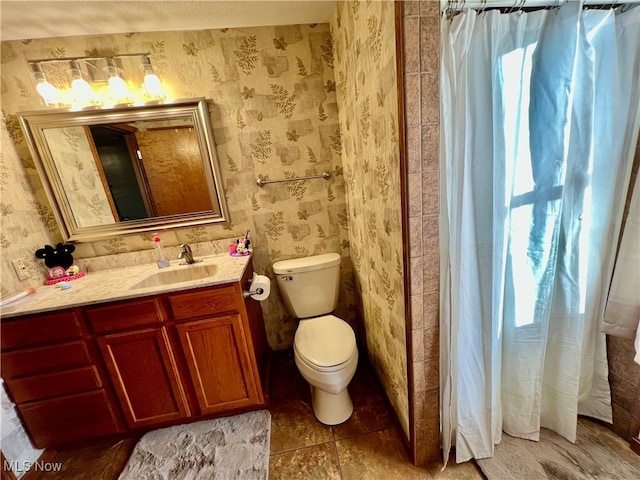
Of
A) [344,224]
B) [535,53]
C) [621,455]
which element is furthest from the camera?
[344,224]

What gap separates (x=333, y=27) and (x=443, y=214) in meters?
1.37

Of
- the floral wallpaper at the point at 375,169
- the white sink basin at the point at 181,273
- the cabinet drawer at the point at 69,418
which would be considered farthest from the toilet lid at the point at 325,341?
the cabinet drawer at the point at 69,418

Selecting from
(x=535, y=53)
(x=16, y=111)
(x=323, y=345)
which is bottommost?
(x=323, y=345)

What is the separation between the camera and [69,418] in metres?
1.31

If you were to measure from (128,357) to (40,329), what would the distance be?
0.41 meters

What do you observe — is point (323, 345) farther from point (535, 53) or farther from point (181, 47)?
point (181, 47)

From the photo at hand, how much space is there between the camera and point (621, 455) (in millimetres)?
1098

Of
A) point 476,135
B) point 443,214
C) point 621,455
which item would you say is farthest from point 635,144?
point 621,455

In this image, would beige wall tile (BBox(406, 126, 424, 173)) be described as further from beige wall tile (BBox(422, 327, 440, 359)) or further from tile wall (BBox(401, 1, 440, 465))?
beige wall tile (BBox(422, 327, 440, 359))

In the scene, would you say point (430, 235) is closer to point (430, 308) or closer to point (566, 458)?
point (430, 308)

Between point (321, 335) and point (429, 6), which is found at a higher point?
point (429, 6)

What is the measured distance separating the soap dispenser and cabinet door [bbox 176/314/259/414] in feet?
1.72

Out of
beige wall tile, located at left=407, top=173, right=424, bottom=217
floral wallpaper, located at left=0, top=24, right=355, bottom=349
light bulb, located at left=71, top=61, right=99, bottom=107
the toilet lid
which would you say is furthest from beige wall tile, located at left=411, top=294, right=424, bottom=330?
light bulb, located at left=71, top=61, right=99, bottom=107

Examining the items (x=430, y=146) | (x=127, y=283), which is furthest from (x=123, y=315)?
(x=430, y=146)
